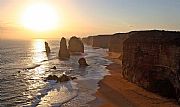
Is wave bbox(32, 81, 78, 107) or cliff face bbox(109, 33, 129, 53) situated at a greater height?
cliff face bbox(109, 33, 129, 53)

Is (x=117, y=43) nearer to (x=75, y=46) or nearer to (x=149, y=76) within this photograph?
(x=75, y=46)

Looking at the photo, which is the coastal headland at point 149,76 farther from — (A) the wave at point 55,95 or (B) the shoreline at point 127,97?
(A) the wave at point 55,95

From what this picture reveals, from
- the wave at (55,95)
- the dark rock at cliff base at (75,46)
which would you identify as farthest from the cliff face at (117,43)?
the wave at (55,95)

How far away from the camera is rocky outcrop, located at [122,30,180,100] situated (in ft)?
88.5

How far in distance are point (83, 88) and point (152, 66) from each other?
9.83 m

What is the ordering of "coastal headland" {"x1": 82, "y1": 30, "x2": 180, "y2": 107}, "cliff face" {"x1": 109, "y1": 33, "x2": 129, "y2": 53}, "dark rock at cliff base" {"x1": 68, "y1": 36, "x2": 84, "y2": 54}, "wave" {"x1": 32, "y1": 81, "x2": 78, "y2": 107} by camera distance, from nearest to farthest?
"coastal headland" {"x1": 82, "y1": 30, "x2": 180, "y2": 107} → "wave" {"x1": 32, "y1": 81, "x2": 78, "y2": 107} → "cliff face" {"x1": 109, "y1": 33, "x2": 129, "y2": 53} → "dark rock at cliff base" {"x1": 68, "y1": 36, "x2": 84, "y2": 54}

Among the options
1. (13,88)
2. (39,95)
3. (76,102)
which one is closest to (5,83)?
(13,88)

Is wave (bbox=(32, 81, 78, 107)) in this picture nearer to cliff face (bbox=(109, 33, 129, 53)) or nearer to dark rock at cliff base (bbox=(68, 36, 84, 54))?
cliff face (bbox=(109, 33, 129, 53))

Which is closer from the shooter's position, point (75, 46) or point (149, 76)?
point (149, 76)

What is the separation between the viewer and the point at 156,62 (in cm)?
3036

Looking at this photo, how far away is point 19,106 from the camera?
25969 mm

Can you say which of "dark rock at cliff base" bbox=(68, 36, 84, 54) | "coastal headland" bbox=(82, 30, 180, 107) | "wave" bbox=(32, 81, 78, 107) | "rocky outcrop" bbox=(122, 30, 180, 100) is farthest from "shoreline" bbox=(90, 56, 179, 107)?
"dark rock at cliff base" bbox=(68, 36, 84, 54)

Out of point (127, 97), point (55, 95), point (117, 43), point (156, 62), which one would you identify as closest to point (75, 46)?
point (117, 43)

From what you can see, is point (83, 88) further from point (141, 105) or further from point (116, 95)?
point (141, 105)
